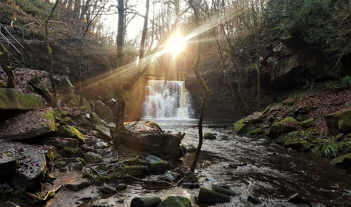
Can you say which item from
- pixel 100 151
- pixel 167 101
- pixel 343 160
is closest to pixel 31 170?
pixel 100 151

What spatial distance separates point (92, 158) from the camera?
7.50 meters

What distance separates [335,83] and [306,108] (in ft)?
14.5

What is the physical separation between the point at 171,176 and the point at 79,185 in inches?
97.4

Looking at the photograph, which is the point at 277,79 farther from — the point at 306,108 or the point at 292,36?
the point at 306,108

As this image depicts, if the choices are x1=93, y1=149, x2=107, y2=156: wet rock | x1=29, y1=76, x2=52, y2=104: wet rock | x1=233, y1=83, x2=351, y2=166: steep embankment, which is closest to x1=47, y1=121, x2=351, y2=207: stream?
x1=233, y1=83, x2=351, y2=166: steep embankment

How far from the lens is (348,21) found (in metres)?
13.3

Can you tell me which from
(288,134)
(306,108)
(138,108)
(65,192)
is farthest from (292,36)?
(65,192)

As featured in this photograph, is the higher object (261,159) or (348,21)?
(348,21)

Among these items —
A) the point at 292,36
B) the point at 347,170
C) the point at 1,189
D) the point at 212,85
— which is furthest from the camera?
the point at 212,85

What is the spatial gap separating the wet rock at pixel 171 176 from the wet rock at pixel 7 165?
368cm

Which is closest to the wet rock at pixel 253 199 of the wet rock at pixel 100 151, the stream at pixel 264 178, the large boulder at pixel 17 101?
the stream at pixel 264 178

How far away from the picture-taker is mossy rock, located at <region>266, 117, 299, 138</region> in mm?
12531

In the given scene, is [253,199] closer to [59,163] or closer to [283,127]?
[59,163]

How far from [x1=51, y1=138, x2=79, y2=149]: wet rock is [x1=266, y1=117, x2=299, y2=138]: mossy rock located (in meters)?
10.4
